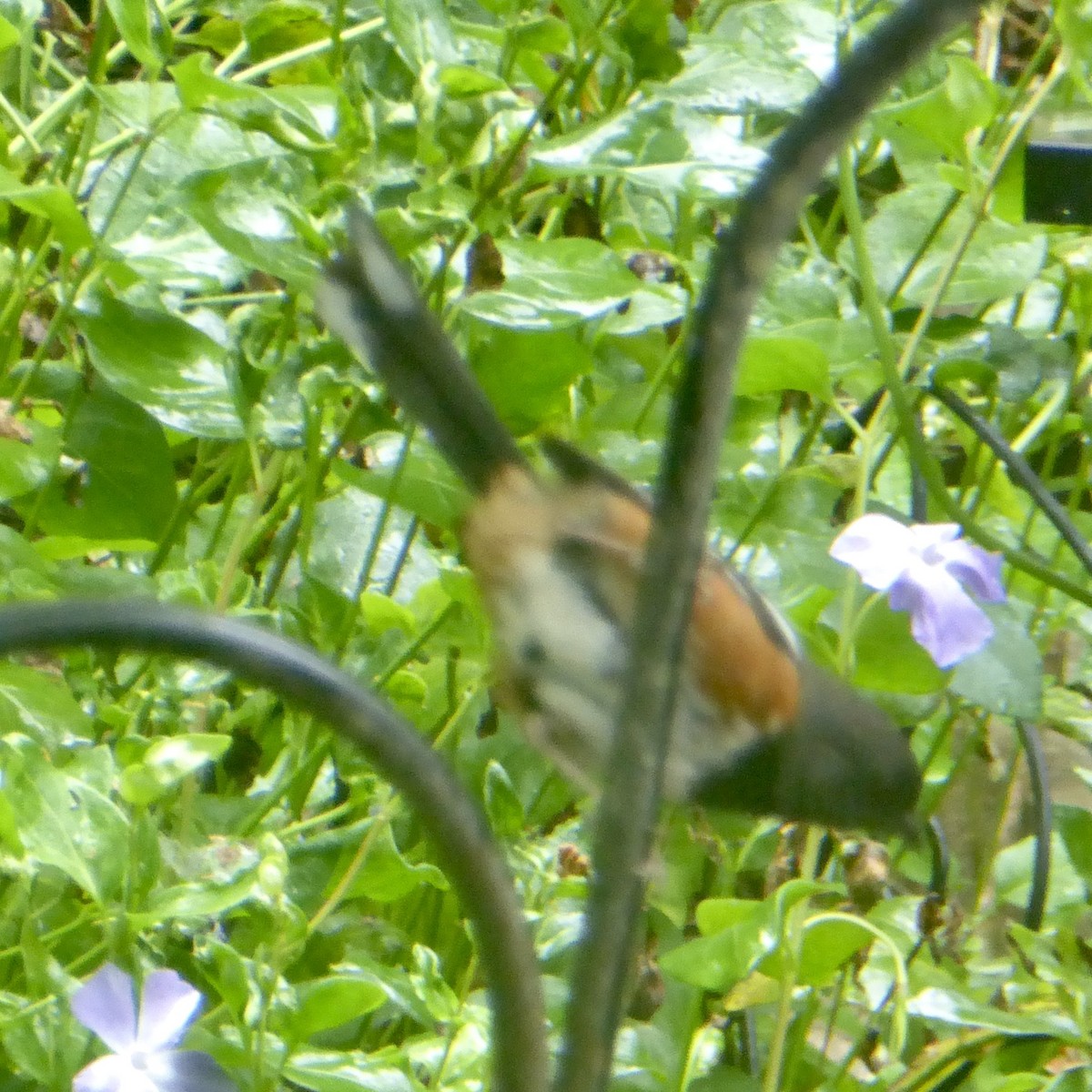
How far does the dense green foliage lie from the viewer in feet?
2.13

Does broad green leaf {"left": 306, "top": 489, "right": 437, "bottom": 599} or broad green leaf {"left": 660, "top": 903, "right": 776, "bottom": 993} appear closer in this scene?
broad green leaf {"left": 660, "top": 903, "right": 776, "bottom": 993}

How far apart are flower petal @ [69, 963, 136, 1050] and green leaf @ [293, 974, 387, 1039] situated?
0.19 feet

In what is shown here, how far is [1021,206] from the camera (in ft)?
3.02

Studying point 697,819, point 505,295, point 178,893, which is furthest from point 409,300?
point 697,819

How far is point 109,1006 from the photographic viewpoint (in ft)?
1.88

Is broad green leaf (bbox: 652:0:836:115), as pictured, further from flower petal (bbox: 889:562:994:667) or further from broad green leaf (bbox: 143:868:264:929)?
broad green leaf (bbox: 143:868:264:929)

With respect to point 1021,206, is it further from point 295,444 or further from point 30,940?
point 30,940

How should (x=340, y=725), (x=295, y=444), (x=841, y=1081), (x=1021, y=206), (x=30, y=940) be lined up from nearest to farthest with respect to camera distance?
(x=340, y=725) < (x=30, y=940) < (x=295, y=444) < (x=841, y=1081) < (x=1021, y=206)

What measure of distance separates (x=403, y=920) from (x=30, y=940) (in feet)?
1.01

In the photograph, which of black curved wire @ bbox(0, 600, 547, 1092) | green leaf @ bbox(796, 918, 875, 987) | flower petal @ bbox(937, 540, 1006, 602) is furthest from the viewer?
flower petal @ bbox(937, 540, 1006, 602)

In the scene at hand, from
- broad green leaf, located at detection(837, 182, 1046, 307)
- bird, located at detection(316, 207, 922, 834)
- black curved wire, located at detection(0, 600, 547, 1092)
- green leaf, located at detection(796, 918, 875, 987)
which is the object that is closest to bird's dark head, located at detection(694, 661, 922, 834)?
bird, located at detection(316, 207, 922, 834)

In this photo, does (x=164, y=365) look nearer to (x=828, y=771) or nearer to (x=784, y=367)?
(x=784, y=367)

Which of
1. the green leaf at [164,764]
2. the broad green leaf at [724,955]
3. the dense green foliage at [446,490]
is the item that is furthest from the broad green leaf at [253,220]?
the broad green leaf at [724,955]

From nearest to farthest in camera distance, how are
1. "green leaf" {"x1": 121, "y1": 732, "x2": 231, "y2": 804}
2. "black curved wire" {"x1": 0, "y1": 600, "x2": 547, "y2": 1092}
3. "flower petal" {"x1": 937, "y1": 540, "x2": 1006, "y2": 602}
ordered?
1. "black curved wire" {"x1": 0, "y1": 600, "x2": 547, "y2": 1092}
2. "green leaf" {"x1": 121, "y1": 732, "x2": 231, "y2": 804}
3. "flower petal" {"x1": 937, "y1": 540, "x2": 1006, "y2": 602}
